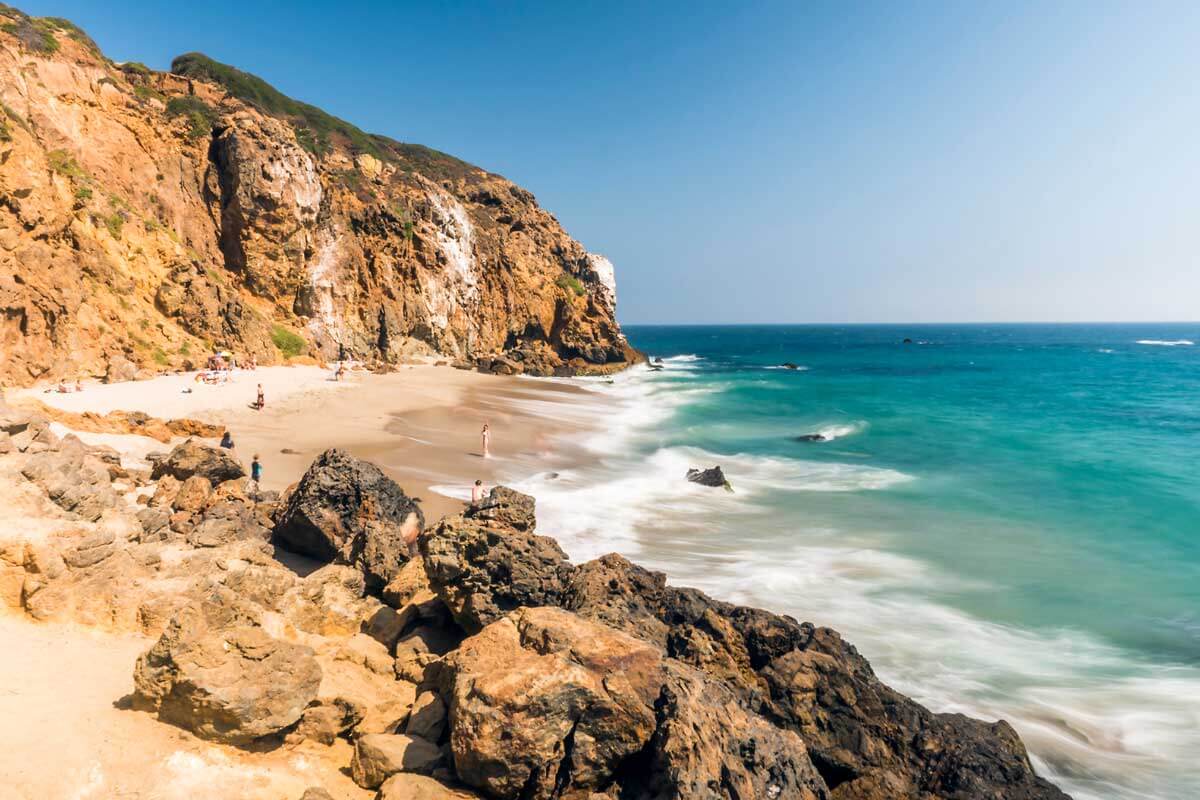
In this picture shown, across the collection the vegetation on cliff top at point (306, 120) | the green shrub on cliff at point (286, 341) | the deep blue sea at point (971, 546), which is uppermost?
the vegetation on cliff top at point (306, 120)

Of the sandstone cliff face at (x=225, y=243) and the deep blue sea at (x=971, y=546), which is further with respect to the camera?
the sandstone cliff face at (x=225, y=243)

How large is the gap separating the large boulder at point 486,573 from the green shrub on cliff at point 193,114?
37933 millimetres

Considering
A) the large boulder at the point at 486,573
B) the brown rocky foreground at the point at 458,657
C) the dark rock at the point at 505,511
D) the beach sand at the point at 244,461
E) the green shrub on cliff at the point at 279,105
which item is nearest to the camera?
the beach sand at the point at 244,461

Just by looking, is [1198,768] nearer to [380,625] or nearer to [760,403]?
[380,625]

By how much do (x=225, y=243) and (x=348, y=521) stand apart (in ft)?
109

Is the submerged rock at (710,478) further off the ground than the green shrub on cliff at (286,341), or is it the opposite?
the green shrub on cliff at (286,341)

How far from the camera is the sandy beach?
14.3m

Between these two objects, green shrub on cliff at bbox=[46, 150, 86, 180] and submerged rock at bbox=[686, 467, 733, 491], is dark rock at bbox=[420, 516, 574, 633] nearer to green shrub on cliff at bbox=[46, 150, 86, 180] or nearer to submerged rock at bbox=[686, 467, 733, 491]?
submerged rock at bbox=[686, 467, 733, 491]

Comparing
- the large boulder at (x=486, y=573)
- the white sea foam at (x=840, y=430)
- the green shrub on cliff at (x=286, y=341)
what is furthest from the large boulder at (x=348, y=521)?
the green shrub on cliff at (x=286, y=341)

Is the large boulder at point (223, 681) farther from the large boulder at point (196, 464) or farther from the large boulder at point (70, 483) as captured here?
the large boulder at point (196, 464)

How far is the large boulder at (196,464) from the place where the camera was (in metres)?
9.86

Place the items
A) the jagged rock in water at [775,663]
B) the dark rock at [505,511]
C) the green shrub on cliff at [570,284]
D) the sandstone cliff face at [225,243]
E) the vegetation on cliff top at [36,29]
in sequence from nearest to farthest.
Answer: the jagged rock in water at [775,663] < the dark rock at [505,511] < the sandstone cliff face at [225,243] < the vegetation on cliff top at [36,29] < the green shrub on cliff at [570,284]

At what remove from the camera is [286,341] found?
1335 inches

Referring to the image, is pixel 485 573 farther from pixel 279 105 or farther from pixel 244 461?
pixel 279 105
